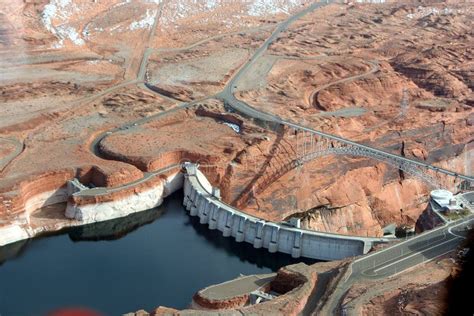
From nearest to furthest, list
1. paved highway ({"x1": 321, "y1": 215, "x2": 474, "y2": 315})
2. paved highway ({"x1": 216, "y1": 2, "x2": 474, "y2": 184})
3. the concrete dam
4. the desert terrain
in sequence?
paved highway ({"x1": 321, "y1": 215, "x2": 474, "y2": 315}) → the concrete dam → paved highway ({"x1": 216, "y1": 2, "x2": 474, "y2": 184}) → the desert terrain

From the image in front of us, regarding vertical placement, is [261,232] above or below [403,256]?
below

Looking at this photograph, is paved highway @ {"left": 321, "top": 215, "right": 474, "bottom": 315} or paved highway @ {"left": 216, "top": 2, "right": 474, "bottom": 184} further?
paved highway @ {"left": 216, "top": 2, "right": 474, "bottom": 184}

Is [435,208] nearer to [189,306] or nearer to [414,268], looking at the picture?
[414,268]

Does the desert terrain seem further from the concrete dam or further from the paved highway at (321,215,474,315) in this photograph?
the concrete dam

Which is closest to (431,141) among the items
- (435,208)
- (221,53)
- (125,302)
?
(435,208)

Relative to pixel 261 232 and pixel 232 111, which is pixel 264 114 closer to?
pixel 232 111

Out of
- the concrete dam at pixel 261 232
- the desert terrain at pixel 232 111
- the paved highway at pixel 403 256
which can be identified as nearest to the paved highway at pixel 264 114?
the desert terrain at pixel 232 111

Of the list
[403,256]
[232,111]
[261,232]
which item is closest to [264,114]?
[232,111]

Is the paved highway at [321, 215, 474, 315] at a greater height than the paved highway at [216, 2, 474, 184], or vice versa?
the paved highway at [321, 215, 474, 315]

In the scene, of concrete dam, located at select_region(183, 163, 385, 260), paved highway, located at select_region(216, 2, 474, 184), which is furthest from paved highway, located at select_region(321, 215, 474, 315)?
paved highway, located at select_region(216, 2, 474, 184)
